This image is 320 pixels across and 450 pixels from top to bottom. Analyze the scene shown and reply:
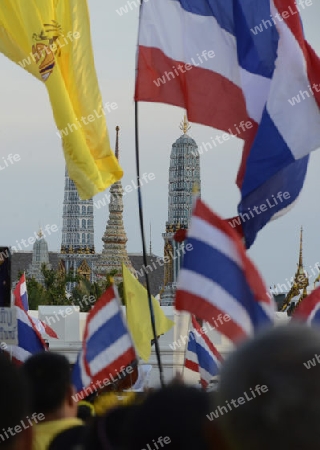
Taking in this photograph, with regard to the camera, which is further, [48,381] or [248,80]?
[248,80]

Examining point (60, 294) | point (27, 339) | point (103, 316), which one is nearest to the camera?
point (103, 316)

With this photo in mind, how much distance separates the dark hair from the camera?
3.78 meters

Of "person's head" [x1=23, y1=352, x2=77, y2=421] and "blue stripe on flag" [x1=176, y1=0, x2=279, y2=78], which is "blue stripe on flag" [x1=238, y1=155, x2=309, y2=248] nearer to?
"blue stripe on flag" [x1=176, y1=0, x2=279, y2=78]

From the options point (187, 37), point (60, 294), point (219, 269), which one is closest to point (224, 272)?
point (219, 269)

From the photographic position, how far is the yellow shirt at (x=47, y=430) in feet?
12.2

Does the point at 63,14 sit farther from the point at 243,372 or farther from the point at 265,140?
the point at 243,372

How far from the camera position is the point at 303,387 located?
1.90m

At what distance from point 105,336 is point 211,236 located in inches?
68.3

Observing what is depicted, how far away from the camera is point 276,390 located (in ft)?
6.21

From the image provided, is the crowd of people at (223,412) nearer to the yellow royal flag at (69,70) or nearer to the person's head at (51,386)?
the person's head at (51,386)

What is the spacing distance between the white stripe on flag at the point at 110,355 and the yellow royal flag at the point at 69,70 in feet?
9.42

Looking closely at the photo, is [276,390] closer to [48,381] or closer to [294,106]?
[48,381]

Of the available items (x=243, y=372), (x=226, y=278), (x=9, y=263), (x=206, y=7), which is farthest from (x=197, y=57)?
(x=243, y=372)

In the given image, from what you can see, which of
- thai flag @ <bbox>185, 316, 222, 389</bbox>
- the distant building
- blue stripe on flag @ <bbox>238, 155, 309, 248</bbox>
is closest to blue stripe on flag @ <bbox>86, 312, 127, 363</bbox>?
blue stripe on flag @ <bbox>238, 155, 309, 248</bbox>
